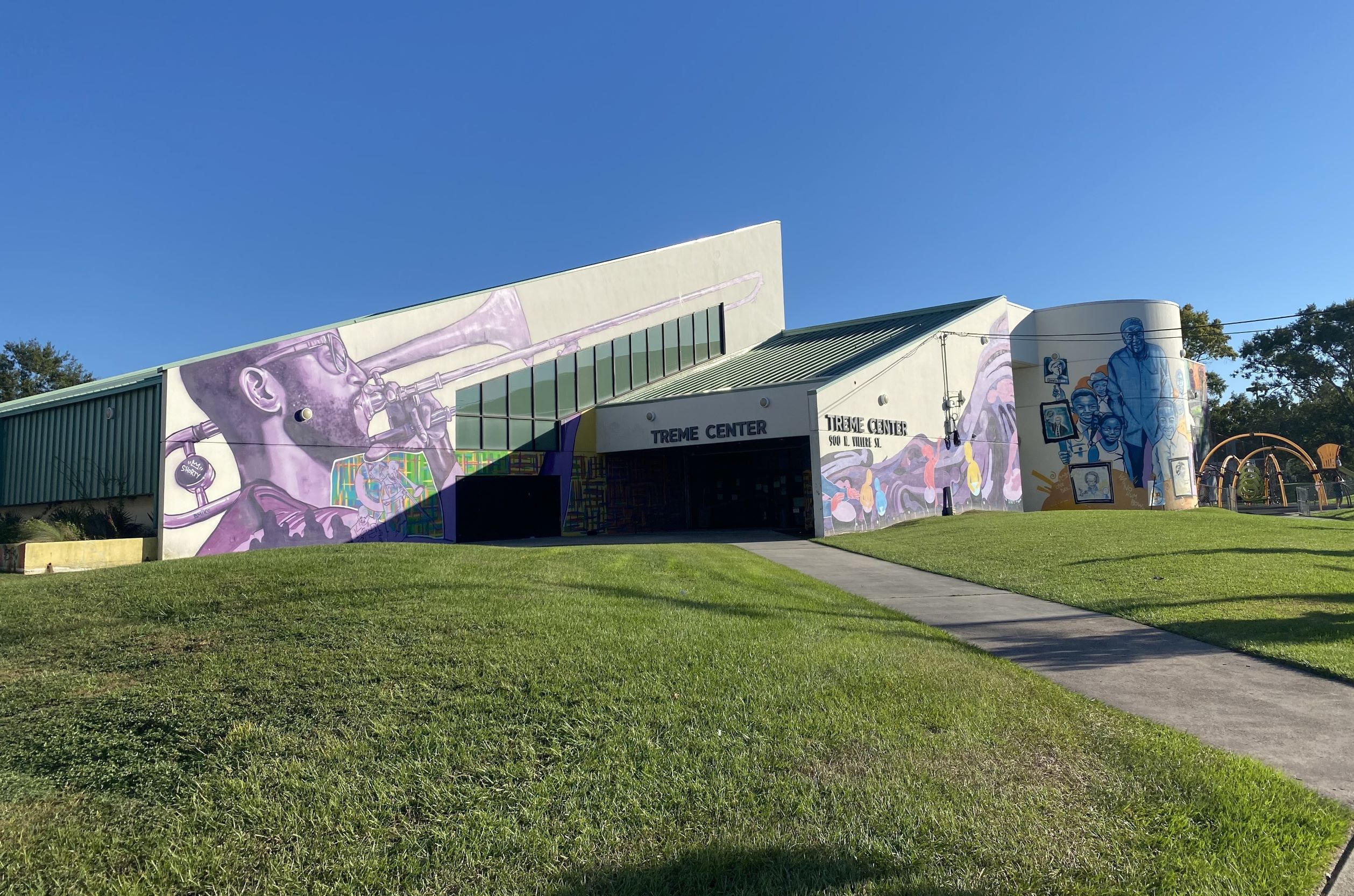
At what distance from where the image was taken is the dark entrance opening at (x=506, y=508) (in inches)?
934

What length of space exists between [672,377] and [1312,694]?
26248 millimetres

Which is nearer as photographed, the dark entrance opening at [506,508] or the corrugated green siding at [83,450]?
the corrugated green siding at [83,450]

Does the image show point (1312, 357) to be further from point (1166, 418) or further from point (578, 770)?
point (578, 770)

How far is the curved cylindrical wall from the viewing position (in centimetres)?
3694

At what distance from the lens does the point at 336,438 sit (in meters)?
20.0

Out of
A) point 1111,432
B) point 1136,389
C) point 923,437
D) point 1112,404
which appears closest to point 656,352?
point 923,437

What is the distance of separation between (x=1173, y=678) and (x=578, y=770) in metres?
5.46

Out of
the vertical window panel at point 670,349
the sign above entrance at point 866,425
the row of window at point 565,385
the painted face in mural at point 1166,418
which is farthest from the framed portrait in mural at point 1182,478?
the vertical window panel at point 670,349

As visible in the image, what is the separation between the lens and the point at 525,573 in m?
10.1

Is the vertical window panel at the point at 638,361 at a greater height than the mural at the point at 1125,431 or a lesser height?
greater

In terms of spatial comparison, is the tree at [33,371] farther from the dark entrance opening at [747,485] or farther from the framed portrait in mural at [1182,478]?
the framed portrait in mural at [1182,478]

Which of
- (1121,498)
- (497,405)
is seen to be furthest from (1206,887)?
(1121,498)

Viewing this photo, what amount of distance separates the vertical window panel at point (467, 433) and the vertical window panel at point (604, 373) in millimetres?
5367

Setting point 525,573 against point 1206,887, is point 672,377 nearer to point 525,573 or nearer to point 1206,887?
point 525,573
